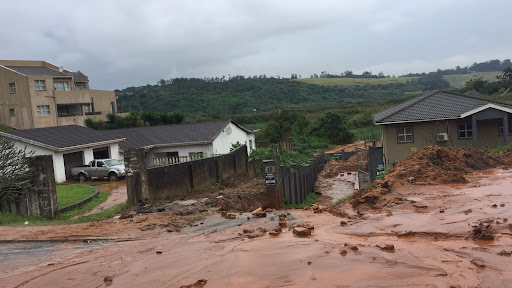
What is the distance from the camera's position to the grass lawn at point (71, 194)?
19398mm

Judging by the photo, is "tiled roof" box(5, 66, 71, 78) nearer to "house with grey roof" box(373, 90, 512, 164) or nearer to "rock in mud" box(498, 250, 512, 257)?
"house with grey roof" box(373, 90, 512, 164)

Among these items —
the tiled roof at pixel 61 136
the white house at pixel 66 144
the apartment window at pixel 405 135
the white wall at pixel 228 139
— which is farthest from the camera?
the white wall at pixel 228 139

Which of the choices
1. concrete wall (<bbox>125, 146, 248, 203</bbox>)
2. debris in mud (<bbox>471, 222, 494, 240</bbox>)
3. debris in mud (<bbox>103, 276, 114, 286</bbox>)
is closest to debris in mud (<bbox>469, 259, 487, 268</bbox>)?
debris in mud (<bbox>471, 222, 494, 240</bbox>)

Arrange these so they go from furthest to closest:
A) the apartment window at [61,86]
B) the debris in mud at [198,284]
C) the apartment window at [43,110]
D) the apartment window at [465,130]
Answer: the apartment window at [61,86]
the apartment window at [43,110]
the apartment window at [465,130]
the debris in mud at [198,284]

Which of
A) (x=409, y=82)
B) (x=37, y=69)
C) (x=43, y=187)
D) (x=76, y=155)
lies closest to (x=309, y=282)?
(x=43, y=187)

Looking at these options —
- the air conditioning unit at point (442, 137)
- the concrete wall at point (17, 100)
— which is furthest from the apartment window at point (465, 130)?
the concrete wall at point (17, 100)

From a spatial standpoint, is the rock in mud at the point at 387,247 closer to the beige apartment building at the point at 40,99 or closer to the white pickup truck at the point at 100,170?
the white pickup truck at the point at 100,170

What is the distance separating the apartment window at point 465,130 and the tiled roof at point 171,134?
15929 millimetres

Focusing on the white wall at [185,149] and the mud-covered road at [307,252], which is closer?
the mud-covered road at [307,252]

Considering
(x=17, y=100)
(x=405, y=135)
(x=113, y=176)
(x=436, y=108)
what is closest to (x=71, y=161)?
(x=113, y=176)

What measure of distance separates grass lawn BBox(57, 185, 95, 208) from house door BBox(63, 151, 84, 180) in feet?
16.2

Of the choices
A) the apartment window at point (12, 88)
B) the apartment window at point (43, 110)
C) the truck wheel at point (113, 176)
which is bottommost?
the truck wheel at point (113, 176)

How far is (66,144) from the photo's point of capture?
29.7 metres

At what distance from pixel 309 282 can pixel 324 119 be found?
4725 centimetres
